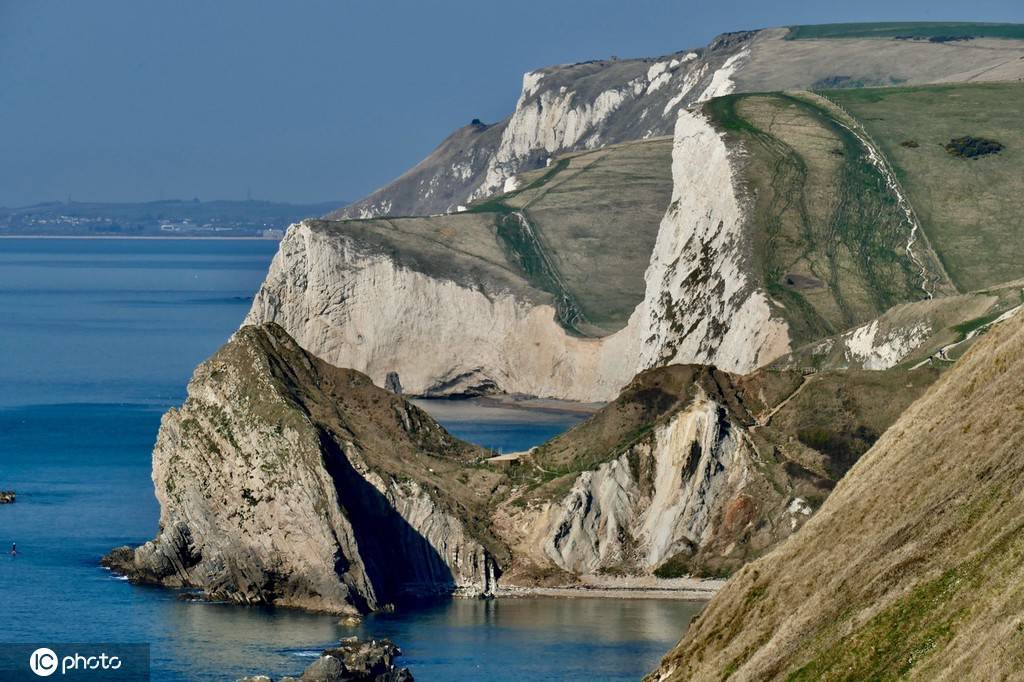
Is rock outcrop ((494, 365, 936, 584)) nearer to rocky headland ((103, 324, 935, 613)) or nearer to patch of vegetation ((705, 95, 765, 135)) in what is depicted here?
rocky headland ((103, 324, 935, 613))

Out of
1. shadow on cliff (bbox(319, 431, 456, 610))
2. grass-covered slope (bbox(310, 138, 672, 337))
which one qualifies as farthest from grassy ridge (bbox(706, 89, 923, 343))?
shadow on cliff (bbox(319, 431, 456, 610))

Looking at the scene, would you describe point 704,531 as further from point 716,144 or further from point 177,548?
point 716,144

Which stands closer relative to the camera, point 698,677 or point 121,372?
point 698,677

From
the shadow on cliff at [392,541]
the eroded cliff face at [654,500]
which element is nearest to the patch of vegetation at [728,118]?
the eroded cliff face at [654,500]

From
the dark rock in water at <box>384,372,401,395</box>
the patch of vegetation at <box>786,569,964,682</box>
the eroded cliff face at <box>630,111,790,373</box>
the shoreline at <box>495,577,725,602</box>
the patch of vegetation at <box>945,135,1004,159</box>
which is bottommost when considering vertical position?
the shoreline at <box>495,577,725,602</box>

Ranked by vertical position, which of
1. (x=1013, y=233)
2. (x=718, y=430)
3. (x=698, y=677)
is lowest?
(x=698, y=677)

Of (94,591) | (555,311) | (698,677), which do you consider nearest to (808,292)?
(555,311)

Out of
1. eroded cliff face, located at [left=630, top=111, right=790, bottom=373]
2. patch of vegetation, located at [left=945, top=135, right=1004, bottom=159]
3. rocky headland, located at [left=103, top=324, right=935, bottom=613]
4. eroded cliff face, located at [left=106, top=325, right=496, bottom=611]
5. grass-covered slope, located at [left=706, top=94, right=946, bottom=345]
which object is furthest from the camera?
patch of vegetation, located at [left=945, top=135, right=1004, bottom=159]
